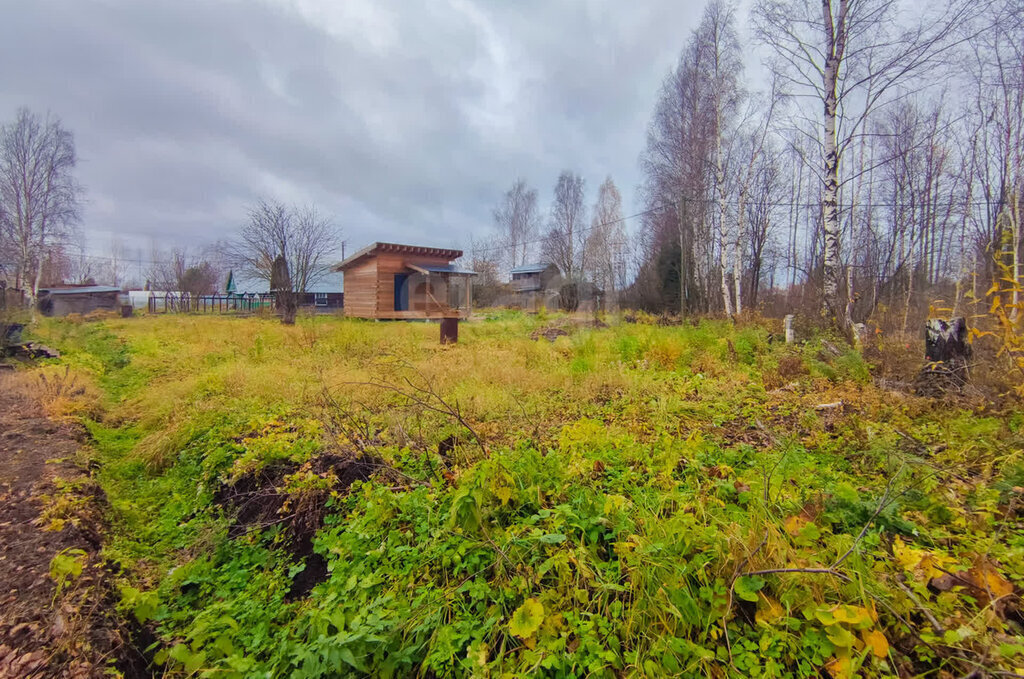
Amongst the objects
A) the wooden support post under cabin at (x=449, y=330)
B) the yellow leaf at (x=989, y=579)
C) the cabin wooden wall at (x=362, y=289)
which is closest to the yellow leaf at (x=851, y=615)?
the yellow leaf at (x=989, y=579)

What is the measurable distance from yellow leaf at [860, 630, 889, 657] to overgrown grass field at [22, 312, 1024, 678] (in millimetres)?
13

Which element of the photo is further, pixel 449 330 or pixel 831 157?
pixel 449 330

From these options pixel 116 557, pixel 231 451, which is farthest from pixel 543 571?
pixel 231 451

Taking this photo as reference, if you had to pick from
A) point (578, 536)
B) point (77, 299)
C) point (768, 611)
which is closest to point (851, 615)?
point (768, 611)

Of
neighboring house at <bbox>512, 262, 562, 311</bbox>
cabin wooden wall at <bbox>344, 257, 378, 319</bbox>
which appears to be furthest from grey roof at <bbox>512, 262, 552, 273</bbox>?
cabin wooden wall at <bbox>344, 257, 378, 319</bbox>

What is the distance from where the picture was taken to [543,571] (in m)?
1.84

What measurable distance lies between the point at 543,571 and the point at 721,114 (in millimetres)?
17244

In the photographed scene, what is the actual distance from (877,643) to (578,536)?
116cm

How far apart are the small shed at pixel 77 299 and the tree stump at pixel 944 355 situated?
133ft

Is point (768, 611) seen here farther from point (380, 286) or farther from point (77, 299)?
point (77, 299)

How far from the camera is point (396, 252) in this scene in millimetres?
19891

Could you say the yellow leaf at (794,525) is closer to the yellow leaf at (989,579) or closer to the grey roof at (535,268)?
the yellow leaf at (989,579)

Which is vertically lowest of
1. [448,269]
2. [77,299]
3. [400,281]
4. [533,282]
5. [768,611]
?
[768,611]

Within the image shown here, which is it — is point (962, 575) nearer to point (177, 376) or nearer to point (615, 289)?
point (177, 376)
